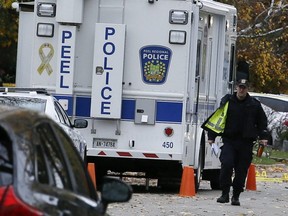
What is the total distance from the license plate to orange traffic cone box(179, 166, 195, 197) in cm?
119

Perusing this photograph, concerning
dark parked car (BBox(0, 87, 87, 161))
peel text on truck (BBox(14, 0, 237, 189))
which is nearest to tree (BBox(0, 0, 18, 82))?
peel text on truck (BBox(14, 0, 237, 189))

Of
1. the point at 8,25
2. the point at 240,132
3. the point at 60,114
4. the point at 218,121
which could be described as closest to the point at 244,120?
the point at 240,132

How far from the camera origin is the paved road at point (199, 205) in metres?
14.4

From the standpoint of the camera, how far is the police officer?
15883 millimetres

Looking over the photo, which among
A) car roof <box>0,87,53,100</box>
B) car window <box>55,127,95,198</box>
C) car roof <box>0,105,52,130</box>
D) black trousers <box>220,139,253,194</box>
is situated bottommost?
black trousers <box>220,139,253,194</box>

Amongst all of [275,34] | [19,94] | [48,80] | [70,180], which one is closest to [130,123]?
[48,80]

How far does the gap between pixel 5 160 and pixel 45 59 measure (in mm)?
12469

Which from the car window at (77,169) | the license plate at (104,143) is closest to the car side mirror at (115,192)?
the car window at (77,169)

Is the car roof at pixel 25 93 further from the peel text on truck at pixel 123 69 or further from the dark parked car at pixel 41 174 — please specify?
the dark parked car at pixel 41 174

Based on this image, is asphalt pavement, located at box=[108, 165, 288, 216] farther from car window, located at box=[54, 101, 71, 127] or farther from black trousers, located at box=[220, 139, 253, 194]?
car window, located at box=[54, 101, 71, 127]

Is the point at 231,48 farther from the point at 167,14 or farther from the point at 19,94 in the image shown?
the point at 19,94

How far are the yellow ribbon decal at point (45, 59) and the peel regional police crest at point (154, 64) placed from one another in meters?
1.43

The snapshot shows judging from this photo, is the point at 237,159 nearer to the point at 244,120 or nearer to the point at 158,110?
the point at 244,120

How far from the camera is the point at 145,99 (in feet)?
56.6
